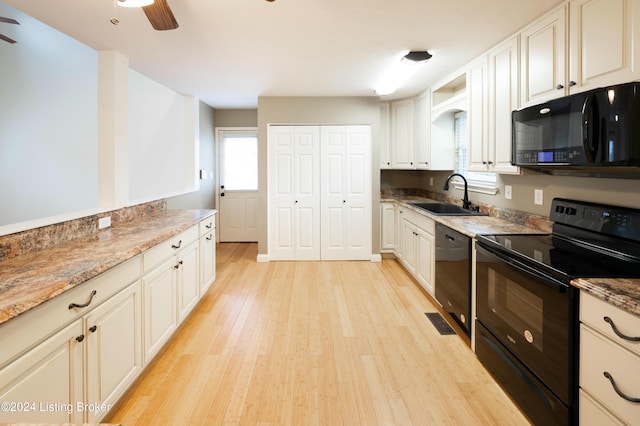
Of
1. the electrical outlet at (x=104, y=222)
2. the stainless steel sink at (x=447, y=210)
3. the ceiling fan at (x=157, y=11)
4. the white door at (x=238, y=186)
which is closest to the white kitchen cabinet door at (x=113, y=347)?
the electrical outlet at (x=104, y=222)

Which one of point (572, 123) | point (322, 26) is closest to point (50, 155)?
point (322, 26)

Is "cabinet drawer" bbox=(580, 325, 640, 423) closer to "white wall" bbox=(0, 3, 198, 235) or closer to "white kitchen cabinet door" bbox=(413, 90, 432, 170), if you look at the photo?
"white kitchen cabinet door" bbox=(413, 90, 432, 170)

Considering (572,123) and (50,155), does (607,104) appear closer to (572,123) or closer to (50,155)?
(572,123)

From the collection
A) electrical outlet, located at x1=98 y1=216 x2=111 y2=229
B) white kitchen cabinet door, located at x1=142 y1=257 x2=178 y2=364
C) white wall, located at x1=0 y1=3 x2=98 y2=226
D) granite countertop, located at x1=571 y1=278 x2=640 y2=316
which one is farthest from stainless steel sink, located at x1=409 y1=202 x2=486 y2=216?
white wall, located at x1=0 y1=3 x2=98 y2=226

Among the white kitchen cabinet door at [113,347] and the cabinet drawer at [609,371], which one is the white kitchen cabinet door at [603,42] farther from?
the white kitchen cabinet door at [113,347]

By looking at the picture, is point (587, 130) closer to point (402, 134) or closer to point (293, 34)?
point (293, 34)

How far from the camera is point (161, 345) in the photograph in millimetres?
2514

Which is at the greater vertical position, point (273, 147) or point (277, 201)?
point (273, 147)

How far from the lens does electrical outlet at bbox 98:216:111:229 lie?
9.08 feet

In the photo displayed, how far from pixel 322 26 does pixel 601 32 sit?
169 centimetres

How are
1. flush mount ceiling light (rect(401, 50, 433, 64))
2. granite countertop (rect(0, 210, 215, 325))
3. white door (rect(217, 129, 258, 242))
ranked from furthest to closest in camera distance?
white door (rect(217, 129, 258, 242)) → flush mount ceiling light (rect(401, 50, 433, 64)) → granite countertop (rect(0, 210, 215, 325))

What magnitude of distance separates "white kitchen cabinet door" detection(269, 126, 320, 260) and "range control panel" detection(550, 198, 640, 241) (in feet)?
10.9

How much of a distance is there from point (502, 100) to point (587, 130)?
3.81 ft

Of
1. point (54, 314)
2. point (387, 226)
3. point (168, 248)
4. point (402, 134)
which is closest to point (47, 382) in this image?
point (54, 314)
